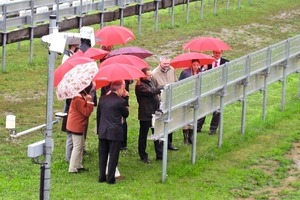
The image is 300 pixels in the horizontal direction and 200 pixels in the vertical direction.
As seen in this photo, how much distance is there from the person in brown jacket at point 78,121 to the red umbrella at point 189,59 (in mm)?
2412

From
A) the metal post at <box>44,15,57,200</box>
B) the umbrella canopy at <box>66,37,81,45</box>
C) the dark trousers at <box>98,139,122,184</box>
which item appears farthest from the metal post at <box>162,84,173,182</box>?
the metal post at <box>44,15,57,200</box>

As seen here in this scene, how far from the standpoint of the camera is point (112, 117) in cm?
1658

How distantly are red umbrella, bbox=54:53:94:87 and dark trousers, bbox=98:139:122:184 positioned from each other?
1.27 metres

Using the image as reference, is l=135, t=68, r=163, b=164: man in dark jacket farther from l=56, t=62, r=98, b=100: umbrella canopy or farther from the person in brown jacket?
l=56, t=62, r=98, b=100: umbrella canopy

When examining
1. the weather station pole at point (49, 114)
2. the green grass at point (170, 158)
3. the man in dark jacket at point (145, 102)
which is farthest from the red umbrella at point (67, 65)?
the weather station pole at point (49, 114)

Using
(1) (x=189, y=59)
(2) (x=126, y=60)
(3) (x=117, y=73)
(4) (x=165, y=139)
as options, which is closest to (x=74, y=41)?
(2) (x=126, y=60)

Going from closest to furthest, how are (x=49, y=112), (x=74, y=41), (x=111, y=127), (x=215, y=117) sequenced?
(x=49, y=112) → (x=111, y=127) → (x=74, y=41) → (x=215, y=117)

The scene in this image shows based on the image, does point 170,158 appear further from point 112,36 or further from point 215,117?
point 112,36

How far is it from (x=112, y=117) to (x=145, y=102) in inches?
57.1

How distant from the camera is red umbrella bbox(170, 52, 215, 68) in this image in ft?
62.3

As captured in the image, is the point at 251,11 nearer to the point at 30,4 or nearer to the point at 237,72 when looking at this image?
the point at 30,4

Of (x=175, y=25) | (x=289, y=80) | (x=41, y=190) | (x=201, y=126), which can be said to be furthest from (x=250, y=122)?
(x=175, y=25)

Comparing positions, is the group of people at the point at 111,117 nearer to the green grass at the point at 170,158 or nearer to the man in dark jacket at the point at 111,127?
the man in dark jacket at the point at 111,127

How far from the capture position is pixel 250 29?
34.3 m
